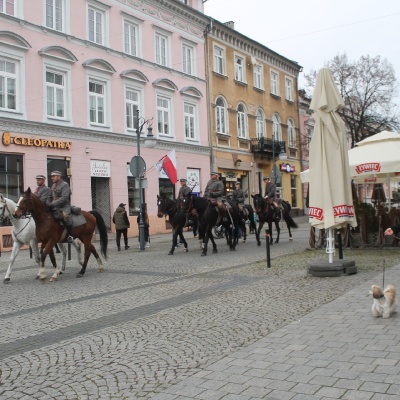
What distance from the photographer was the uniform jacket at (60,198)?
1079 cm

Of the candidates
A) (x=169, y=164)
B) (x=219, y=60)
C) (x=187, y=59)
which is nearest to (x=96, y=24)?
(x=187, y=59)

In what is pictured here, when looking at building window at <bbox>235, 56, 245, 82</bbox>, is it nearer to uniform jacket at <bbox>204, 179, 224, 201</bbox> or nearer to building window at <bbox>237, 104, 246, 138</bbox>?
building window at <bbox>237, 104, 246, 138</bbox>

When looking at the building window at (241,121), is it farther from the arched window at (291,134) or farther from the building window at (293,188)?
the building window at (293,188)

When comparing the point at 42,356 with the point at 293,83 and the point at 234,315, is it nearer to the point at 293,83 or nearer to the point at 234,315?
the point at 234,315

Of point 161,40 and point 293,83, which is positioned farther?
point 293,83

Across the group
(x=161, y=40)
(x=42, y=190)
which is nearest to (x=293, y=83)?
(x=161, y=40)

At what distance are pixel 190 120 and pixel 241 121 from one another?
6.06 metres

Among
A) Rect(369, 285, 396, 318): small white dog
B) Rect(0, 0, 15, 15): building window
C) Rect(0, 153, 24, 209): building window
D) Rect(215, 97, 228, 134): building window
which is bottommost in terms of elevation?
Rect(369, 285, 396, 318): small white dog

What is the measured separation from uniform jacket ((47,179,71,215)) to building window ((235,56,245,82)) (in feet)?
84.9

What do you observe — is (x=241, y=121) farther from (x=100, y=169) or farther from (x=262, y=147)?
(x=100, y=169)

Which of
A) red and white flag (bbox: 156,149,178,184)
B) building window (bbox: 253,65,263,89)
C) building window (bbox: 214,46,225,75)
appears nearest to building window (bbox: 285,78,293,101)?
building window (bbox: 253,65,263,89)

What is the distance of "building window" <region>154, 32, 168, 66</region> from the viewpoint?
92.8ft

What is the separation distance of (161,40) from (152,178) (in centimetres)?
832

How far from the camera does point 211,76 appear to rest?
32156 millimetres
